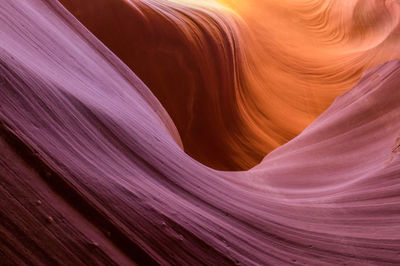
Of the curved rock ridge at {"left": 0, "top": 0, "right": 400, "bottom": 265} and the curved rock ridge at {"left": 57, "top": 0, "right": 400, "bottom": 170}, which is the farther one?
the curved rock ridge at {"left": 57, "top": 0, "right": 400, "bottom": 170}

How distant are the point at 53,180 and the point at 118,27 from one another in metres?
1.56

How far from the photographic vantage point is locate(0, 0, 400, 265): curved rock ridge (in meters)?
0.44

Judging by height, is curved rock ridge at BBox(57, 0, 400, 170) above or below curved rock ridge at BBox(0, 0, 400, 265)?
above

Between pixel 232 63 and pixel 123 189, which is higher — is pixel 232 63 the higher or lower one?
the higher one

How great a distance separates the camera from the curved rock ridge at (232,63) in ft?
6.32

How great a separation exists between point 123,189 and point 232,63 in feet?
5.78

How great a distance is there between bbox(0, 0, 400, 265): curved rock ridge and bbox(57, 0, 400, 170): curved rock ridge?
776 mm

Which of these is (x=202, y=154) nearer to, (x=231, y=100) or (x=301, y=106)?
(x=231, y=100)

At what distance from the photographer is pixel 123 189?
1.74ft

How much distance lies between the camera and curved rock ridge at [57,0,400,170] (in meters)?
1.93

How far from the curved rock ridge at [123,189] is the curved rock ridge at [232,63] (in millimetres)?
776

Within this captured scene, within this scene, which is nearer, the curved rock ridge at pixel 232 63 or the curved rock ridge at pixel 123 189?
the curved rock ridge at pixel 123 189

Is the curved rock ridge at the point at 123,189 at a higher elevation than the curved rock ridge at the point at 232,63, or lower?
lower

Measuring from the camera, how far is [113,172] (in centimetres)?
56
